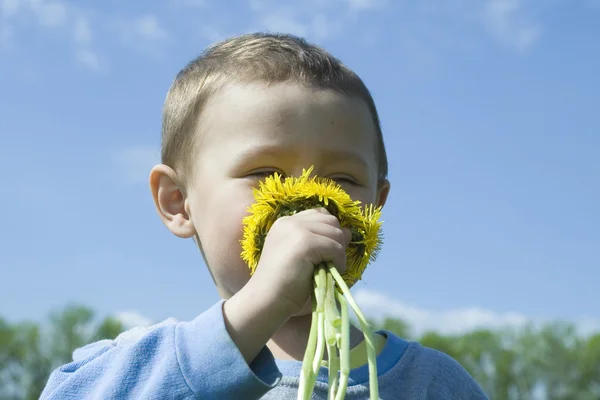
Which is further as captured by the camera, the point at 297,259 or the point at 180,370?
the point at 180,370

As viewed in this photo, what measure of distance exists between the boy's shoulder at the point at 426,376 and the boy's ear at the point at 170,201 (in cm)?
96

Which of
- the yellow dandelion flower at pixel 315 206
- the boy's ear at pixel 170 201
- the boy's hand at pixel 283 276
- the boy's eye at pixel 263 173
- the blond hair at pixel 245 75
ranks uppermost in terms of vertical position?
the blond hair at pixel 245 75

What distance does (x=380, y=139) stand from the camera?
3248mm

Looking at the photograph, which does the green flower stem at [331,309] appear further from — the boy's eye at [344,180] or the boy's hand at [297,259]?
the boy's eye at [344,180]

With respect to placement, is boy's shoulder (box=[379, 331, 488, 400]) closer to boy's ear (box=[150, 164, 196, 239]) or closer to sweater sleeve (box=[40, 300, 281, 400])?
sweater sleeve (box=[40, 300, 281, 400])

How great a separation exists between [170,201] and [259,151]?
2.36 ft

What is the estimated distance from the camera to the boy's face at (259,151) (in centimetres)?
260

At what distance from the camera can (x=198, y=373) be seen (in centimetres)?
212

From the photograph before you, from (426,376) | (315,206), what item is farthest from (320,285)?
(426,376)

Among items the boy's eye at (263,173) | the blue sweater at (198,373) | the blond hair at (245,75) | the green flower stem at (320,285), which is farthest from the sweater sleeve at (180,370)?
the blond hair at (245,75)

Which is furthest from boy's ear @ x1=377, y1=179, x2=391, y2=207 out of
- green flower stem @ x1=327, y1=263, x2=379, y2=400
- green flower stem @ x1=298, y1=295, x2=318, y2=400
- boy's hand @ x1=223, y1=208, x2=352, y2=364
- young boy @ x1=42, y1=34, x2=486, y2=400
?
green flower stem @ x1=298, y1=295, x2=318, y2=400

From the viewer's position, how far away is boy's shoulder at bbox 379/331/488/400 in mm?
2814

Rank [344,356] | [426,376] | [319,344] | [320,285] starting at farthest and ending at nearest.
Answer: [426,376]
[320,285]
[319,344]
[344,356]

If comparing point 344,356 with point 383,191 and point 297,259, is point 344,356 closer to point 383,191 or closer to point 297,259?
point 297,259
